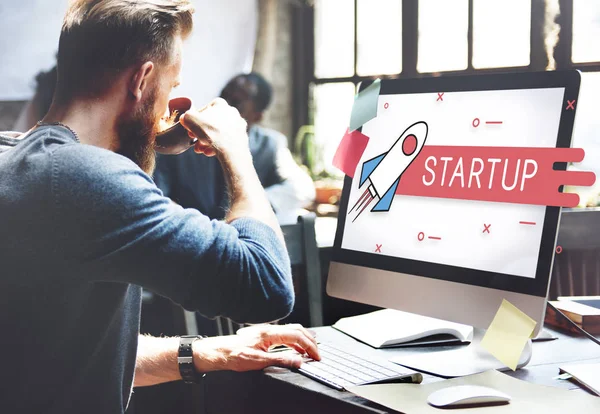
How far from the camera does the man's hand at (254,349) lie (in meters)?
1.06

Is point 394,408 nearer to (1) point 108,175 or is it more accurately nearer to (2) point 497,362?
(2) point 497,362

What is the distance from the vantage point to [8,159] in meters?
0.93

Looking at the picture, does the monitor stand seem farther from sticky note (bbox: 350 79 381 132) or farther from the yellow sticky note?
sticky note (bbox: 350 79 381 132)

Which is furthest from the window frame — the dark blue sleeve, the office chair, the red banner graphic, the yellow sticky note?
the dark blue sleeve

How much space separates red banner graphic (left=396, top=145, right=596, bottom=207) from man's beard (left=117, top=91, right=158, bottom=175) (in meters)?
0.42

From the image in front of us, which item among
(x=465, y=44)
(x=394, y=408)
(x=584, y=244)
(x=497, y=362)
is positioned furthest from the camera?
(x=465, y=44)

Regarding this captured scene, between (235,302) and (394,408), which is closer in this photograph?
(394,408)

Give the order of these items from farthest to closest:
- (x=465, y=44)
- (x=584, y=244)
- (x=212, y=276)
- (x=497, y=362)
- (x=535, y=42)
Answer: (x=465, y=44) < (x=535, y=42) < (x=584, y=244) < (x=497, y=362) < (x=212, y=276)

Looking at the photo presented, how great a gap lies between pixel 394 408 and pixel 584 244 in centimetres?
108

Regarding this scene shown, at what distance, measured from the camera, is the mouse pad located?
2.76 ft

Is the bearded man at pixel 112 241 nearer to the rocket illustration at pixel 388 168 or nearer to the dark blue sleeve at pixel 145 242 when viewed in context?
the dark blue sleeve at pixel 145 242

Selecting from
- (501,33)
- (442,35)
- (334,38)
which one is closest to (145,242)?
(501,33)

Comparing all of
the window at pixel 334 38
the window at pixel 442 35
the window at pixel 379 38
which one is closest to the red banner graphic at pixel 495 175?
the window at pixel 442 35

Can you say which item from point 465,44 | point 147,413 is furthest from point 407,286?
point 465,44
